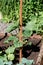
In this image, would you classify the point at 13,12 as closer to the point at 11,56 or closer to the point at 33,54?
the point at 33,54

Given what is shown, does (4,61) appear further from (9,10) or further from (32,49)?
(9,10)

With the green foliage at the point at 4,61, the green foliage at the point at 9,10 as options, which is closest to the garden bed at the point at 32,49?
the green foliage at the point at 4,61

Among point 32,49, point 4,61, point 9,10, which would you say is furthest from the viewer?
Result: point 9,10

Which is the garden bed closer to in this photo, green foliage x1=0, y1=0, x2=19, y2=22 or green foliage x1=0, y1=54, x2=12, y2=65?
green foliage x1=0, y1=54, x2=12, y2=65

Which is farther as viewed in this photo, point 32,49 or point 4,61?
point 32,49

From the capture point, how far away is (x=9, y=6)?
603 cm

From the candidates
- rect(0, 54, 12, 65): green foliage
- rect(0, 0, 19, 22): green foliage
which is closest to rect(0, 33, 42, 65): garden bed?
rect(0, 54, 12, 65): green foliage

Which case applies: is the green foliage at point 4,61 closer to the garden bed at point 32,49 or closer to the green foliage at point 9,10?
the garden bed at point 32,49

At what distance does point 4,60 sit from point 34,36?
5.17 feet

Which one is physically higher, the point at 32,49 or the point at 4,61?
the point at 4,61

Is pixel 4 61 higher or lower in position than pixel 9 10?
higher

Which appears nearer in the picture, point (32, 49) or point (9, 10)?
point (32, 49)

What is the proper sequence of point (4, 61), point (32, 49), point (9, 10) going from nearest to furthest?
point (4, 61) → point (32, 49) → point (9, 10)

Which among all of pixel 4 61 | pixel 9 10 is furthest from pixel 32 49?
pixel 9 10
